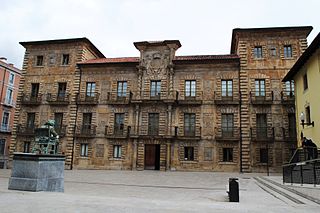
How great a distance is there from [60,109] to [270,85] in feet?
66.4

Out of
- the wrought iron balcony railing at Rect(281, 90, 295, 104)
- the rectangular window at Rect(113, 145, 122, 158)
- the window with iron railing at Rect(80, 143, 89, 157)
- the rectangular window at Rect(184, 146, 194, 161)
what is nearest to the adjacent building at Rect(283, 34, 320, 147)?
the wrought iron balcony railing at Rect(281, 90, 295, 104)

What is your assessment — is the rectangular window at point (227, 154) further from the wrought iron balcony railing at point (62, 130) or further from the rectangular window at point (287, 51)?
the wrought iron balcony railing at point (62, 130)

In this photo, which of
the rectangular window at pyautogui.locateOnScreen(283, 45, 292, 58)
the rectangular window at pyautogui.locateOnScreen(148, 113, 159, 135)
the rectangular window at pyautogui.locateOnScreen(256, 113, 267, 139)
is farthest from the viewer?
the rectangular window at pyautogui.locateOnScreen(148, 113, 159, 135)

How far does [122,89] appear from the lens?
26266 mm

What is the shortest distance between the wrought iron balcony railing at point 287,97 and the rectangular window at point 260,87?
5.07 feet

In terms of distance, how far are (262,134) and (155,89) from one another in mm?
10470

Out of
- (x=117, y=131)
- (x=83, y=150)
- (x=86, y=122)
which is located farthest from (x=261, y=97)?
(x=83, y=150)

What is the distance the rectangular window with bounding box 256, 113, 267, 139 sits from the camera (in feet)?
74.5

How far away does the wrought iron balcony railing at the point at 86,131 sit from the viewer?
2542cm

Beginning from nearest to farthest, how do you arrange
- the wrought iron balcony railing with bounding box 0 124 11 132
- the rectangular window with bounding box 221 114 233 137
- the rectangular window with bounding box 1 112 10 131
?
the rectangular window with bounding box 221 114 233 137 < the wrought iron balcony railing with bounding box 0 124 11 132 < the rectangular window with bounding box 1 112 10 131

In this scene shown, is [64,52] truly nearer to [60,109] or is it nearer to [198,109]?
[60,109]

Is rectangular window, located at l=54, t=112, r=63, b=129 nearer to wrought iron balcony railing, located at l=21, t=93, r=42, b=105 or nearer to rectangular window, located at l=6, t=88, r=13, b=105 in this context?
wrought iron balcony railing, located at l=21, t=93, r=42, b=105

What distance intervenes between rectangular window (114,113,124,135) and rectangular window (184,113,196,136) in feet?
19.8

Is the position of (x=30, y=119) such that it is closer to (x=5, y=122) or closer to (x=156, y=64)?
(x=5, y=122)
